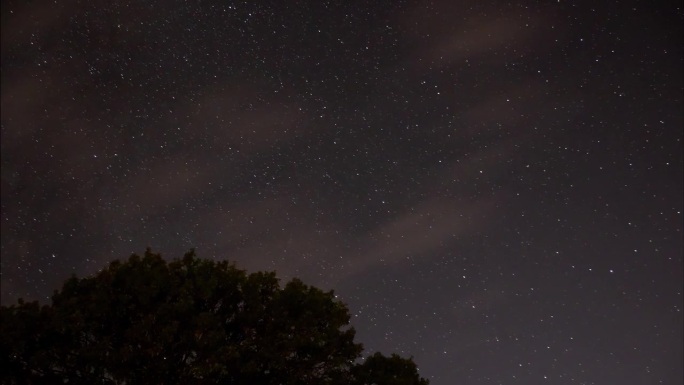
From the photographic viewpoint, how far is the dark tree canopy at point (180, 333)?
1304 cm

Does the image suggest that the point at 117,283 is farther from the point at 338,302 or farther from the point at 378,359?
the point at 378,359

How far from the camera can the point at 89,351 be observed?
42.1 ft

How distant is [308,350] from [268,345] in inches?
43.2

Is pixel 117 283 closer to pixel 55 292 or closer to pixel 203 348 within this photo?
pixel 55 292

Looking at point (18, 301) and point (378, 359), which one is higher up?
point (18, 301)

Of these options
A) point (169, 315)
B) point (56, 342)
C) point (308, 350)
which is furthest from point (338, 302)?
point (56, 342)

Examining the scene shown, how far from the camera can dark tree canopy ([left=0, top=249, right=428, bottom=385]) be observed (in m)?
13.0

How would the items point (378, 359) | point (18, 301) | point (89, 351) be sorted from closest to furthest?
point (89, 351) → point (18, 301) → point (378, 359)

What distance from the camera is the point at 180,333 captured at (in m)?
13.4

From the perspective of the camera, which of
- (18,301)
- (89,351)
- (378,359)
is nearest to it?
(89,351)

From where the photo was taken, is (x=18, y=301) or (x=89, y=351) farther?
(x=18, y=301)

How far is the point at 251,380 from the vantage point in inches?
543

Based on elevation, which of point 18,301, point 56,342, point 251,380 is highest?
point 18,301

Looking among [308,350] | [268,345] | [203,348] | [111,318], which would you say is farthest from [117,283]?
[308,350]
